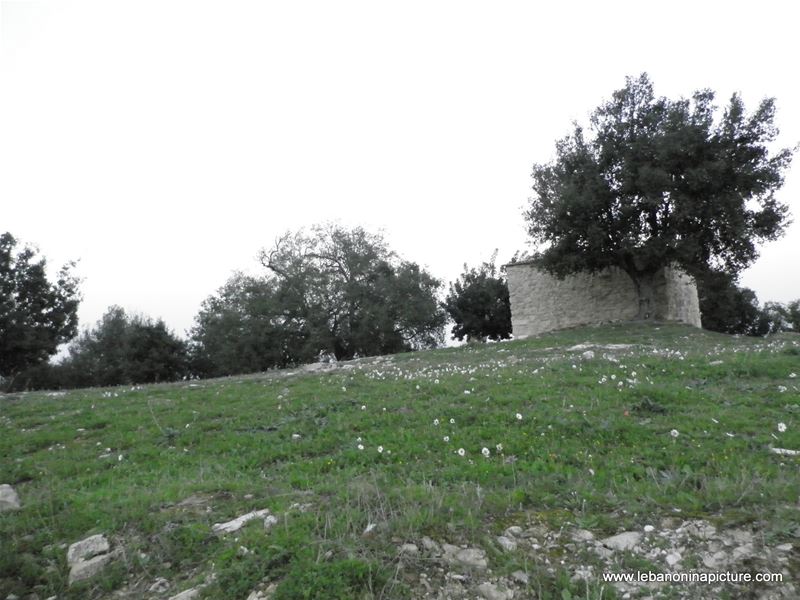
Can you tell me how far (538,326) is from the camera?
36.4 meters

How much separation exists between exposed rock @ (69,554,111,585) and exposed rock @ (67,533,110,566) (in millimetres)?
58

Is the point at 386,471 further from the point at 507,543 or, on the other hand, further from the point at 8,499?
the point at 8,499

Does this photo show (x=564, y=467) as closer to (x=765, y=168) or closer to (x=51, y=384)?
(x=765, y=168)

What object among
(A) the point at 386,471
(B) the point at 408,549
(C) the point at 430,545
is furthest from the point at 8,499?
(C) the point at 430,545

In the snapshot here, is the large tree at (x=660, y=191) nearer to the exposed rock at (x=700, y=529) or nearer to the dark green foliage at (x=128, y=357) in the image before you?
the exposed rock at (x=700, y=529)

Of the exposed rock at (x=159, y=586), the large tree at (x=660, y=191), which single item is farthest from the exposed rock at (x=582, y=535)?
the large tree at (x=660, y=191)

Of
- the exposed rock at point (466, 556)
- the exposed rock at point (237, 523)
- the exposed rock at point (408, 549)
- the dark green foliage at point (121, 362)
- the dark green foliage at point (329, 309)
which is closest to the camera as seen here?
the exposed rock at point (466, 556)

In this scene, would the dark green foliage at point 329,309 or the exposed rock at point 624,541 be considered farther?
the dark green foliage at point 329,309

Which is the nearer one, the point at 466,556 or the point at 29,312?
the point at 466,556

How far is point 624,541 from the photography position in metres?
4.14

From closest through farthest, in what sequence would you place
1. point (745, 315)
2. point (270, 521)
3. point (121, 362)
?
point (270, 521)
point (121, 362)
point (745, 315)

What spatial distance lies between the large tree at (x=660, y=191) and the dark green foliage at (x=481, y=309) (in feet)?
62.3

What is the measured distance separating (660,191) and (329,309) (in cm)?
2421

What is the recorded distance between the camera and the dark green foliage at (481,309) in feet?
162
